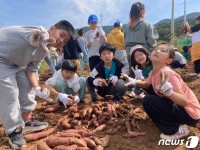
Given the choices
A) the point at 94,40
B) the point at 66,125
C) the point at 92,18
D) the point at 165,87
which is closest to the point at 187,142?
the point at 165,87

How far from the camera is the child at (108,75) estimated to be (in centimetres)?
437

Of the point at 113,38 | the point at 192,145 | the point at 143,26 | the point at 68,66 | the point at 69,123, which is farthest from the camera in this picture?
the point at 113,38

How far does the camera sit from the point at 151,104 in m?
Result: 2.90

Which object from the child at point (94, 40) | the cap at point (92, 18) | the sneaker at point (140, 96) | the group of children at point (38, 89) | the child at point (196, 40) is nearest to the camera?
the group of children at point (38, 89)

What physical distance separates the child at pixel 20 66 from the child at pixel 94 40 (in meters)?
2.45

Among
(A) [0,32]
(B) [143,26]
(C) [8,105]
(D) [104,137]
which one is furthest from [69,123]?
(B) [143,26]

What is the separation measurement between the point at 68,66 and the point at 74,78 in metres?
0.28

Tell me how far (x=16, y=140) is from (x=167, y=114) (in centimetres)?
162

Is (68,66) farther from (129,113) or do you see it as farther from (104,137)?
(104,137)

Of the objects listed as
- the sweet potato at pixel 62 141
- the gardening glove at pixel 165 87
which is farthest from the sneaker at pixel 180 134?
the sweet potato at pixel 62 141

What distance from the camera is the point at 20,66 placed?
3.20 m

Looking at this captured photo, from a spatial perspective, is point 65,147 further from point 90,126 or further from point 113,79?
point 113,79

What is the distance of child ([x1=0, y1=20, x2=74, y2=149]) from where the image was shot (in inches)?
113

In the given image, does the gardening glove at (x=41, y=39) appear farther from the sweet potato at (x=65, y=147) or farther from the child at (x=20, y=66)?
the sweet potato at (x=65, y=147)
